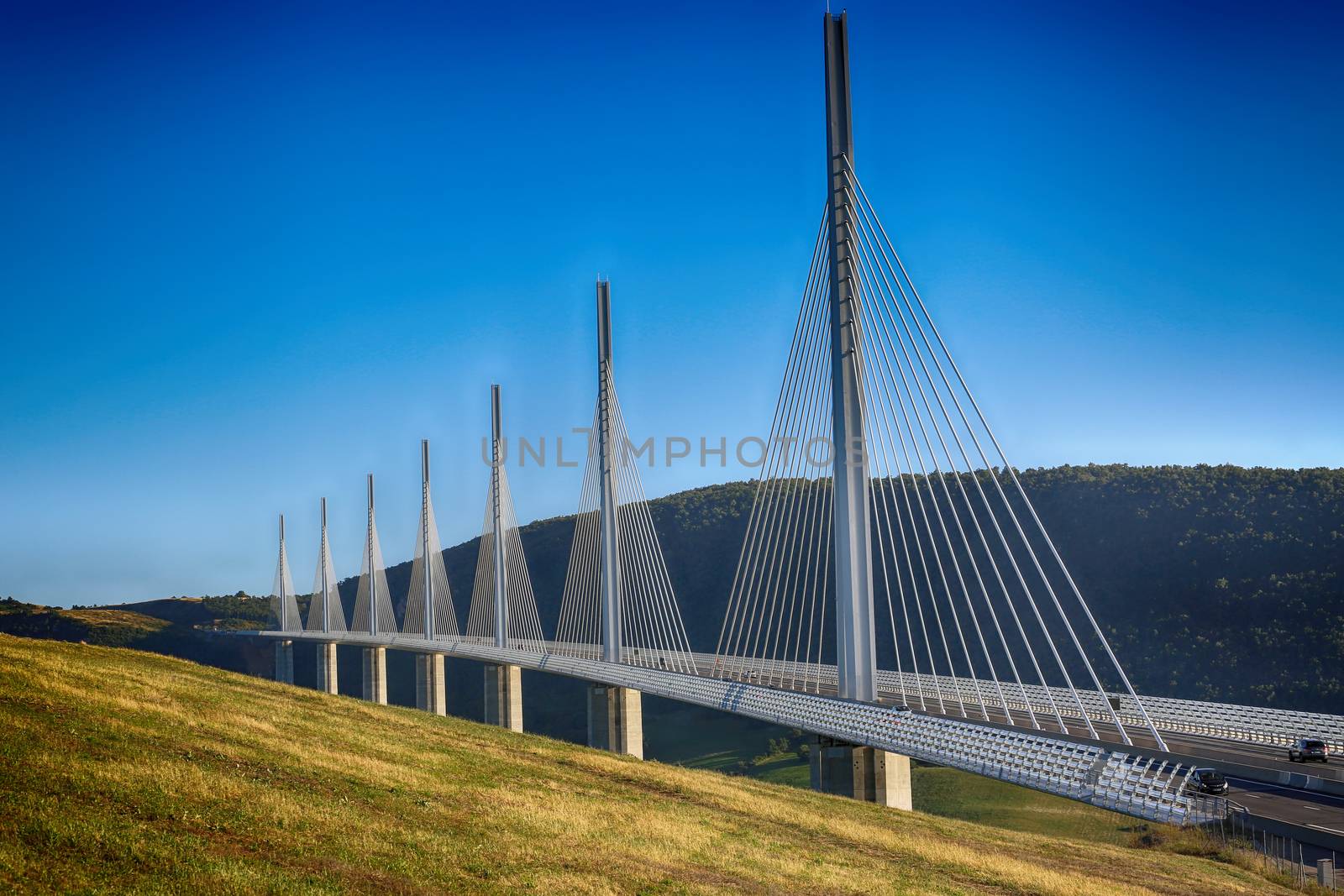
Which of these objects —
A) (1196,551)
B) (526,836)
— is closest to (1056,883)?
(526,836)

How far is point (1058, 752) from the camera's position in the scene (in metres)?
16.0

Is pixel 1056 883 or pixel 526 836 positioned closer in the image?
pixel 526 836

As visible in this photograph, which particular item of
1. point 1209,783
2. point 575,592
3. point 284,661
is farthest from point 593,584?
point 284,661

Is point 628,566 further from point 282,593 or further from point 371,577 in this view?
point 282,593

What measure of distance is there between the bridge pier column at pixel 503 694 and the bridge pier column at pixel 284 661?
53.6 m

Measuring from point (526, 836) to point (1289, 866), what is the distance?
12683 millimetres

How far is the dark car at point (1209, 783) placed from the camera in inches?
842

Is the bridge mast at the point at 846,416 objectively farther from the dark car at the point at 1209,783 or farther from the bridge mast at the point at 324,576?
the bridge mast at the point at 324,576

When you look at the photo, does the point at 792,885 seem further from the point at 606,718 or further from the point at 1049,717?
the point at 606,718

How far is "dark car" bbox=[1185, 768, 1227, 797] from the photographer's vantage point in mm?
21391

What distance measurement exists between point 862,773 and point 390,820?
12.4 metres

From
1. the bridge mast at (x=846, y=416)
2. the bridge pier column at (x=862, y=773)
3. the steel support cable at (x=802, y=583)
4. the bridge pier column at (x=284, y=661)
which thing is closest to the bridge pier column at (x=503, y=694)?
the steel support cable at (x=802, y=583)

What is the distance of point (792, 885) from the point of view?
13609mm

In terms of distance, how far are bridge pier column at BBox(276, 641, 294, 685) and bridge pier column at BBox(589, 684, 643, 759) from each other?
6809 cm
